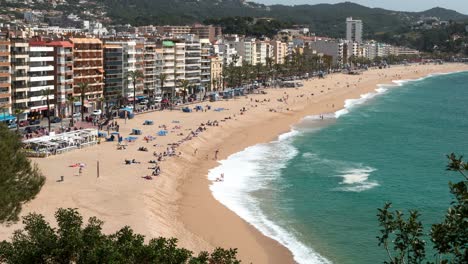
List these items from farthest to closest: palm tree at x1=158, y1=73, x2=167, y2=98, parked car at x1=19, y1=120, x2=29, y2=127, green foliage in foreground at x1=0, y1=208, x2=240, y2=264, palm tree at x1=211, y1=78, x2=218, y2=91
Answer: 1. palm tree at x1=211, y1=78, x2=218, y2=91
2. palm tree at x1=158, y1=73, x2=167, y2=98
3. parked car at x1=19, y1=120, x2=29, y2=127
4. green foliage in foreground at x1=0, y1=208, x2=240, y2=264

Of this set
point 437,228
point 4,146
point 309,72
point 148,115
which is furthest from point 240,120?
point 309,72

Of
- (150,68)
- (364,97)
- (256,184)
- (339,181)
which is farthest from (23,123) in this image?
(364,97)

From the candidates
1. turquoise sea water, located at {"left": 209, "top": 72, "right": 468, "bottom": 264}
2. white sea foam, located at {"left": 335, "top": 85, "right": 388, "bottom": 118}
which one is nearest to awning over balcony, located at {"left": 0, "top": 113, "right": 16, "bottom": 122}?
turquoise sea water, located at {"left": 209, "top": 72, "right": 468, "bottom": 264}

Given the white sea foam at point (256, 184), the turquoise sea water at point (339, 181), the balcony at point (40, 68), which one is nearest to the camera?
the white sea foam at point (256, 184)

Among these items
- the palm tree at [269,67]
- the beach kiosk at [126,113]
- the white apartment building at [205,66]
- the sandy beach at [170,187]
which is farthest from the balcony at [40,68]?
the palm tree at [269,67]

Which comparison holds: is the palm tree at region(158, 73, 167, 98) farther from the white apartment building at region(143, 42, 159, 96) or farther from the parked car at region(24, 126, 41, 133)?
the parked car at region(24, 126, 41, 133)

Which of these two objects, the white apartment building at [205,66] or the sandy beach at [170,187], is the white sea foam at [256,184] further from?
the white apartment building at [205,66]
